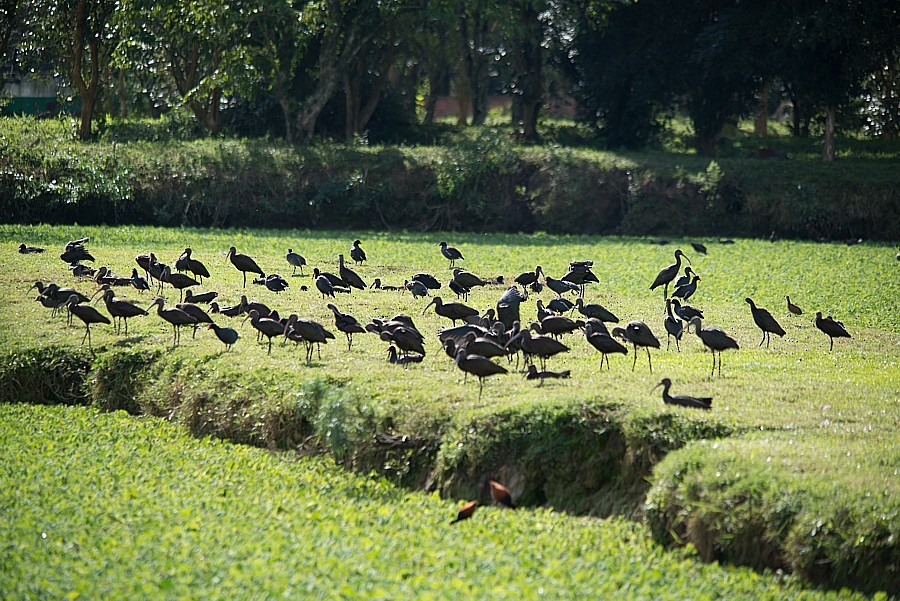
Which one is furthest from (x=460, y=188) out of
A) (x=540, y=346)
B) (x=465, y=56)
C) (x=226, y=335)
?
(x=540, y=346)

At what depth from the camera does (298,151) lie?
3412 cm

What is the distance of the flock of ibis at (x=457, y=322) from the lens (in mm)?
12305

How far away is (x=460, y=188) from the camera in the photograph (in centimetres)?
3353

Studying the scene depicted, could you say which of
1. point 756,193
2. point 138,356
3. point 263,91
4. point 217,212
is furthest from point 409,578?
point 263,91

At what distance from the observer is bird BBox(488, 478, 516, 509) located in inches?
396

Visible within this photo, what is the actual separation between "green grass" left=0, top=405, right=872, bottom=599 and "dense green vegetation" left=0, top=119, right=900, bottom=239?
2039 cm

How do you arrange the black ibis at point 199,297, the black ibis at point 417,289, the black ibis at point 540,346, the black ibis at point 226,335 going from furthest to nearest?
the black ibis at point 417,289 < the black ibis at point 199,297 < the black ibis at point 226,335 < the black ibis at point 540,346

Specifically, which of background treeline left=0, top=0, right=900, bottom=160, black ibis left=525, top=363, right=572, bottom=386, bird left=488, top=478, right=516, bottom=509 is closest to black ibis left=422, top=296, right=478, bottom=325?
black ibis left=525, top=363, right=572, bottom=386

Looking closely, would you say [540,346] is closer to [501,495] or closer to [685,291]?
[501,495]

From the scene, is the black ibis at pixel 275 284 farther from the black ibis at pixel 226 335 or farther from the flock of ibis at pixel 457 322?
the black ibis at pixel 226 335

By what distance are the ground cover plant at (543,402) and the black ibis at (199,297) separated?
24.3 inches

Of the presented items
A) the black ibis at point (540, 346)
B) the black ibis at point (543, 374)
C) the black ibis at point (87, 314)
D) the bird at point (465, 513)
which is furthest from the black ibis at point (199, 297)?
the bird at point (465, 513)

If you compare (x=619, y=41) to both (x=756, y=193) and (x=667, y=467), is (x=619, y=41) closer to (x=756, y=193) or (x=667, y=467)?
(x=756, y=193)

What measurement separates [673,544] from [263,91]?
31.6 meters
